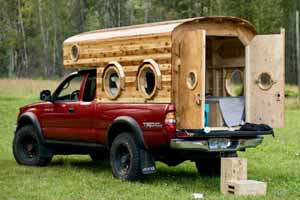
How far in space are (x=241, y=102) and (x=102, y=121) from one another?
7.39 feet

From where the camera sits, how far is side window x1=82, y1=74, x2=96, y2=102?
13062mm

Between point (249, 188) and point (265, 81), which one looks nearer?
point (249, 188)

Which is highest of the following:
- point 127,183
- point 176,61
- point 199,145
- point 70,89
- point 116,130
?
point 176,61

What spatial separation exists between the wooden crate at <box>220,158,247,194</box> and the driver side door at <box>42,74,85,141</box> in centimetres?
305

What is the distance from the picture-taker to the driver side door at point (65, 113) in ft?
42.8

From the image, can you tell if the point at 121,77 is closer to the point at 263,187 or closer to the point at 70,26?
the point at 263,187

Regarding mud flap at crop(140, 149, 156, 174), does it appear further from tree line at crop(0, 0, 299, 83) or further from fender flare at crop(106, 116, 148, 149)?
tree line at crop(0, 0, 299, 83)

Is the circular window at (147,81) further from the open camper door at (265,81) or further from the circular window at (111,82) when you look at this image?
the open camper door at (265,81)

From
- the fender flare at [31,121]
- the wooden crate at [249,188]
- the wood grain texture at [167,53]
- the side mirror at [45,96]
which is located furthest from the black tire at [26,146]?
the wooden crate at [249,188]

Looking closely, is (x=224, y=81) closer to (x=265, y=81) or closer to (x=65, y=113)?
(x=265, y=81)

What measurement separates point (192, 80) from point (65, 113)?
319 centimetres

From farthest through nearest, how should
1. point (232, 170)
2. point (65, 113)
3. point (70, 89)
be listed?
point (70, 89) < point (65, 113) < point (232, 170)

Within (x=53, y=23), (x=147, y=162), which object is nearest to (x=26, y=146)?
(x=147, y=162)

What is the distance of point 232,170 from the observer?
35.4ft
